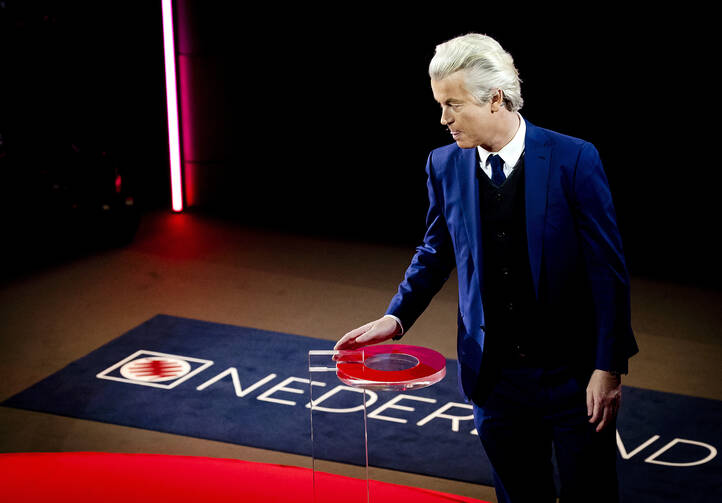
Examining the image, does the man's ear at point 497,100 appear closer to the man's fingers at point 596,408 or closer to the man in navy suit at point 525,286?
the man in navy suit at point 525,286

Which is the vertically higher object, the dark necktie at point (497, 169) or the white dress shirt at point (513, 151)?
the white dress shirt at point (513, 151)

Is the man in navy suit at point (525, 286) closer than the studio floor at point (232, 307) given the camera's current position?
Yes

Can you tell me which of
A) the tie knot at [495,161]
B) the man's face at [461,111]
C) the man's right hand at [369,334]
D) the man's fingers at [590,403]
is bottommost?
the man's fingers at [590,403]

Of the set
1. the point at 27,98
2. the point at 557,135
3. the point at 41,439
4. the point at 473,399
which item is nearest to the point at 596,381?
the point at 473,399

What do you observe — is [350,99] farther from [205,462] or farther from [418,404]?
[205,462]

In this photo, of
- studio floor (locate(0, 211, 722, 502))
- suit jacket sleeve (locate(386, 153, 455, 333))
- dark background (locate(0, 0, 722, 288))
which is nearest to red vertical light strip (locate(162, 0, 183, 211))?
dark background (locate(0, 0, 722, 288))

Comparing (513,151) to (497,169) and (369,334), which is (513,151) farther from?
(369,334)

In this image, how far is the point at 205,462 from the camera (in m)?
2.30

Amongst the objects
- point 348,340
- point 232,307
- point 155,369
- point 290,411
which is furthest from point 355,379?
point 232,307

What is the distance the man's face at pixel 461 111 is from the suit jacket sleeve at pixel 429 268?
0.70ft

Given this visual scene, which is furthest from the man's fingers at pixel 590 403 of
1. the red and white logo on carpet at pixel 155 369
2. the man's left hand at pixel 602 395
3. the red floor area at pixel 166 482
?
the red and white logo on carpet at pixel 155 369

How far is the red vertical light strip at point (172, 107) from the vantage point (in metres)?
7.24

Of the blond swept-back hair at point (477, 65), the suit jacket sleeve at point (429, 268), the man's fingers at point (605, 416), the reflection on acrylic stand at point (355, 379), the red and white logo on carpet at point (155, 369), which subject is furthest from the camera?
the red and white logo on carpet at point (155, 369)

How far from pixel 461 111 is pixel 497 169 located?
19 cm
